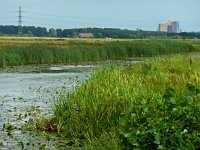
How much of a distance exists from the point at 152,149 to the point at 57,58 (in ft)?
110

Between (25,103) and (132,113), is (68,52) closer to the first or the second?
(25,103)

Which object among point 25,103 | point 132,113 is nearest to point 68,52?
point 25,103

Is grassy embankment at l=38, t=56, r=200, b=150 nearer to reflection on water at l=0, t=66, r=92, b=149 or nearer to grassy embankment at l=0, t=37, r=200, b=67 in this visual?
reflection on water at l=0, t=66, r=92, b=149

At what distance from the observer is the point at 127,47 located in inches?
1900

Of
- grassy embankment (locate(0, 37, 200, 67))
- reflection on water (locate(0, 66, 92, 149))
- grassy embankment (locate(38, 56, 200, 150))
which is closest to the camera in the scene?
grassy embankment (locate(38, 56, 200, 150))

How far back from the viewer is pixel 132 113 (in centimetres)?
693

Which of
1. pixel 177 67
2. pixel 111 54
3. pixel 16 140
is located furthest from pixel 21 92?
pixel 111 54

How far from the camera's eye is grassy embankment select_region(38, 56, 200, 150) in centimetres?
646

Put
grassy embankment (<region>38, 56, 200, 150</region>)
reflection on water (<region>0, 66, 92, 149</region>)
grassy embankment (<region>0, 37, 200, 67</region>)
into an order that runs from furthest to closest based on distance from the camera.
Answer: grassy embankment (<region>0, 37, 200, 67</region>), reflection on water (<region>0, 66, 92, 149</region>), grassy embankment (<region>38, 56, 200, 150</region>)

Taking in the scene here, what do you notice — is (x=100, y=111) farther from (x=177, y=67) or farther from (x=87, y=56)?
(x=87, y=56)

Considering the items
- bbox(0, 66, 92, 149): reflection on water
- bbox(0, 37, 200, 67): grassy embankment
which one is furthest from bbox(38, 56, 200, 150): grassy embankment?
bbox(0, 37, 200, 67): grassy embankment

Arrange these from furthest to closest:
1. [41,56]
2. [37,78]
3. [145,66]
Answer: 1. [41,56]
2. [37,78]
3. [145,66]

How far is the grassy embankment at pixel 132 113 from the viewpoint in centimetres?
646

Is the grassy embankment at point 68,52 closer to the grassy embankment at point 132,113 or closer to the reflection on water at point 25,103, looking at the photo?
the reflection on water at point 25,103
